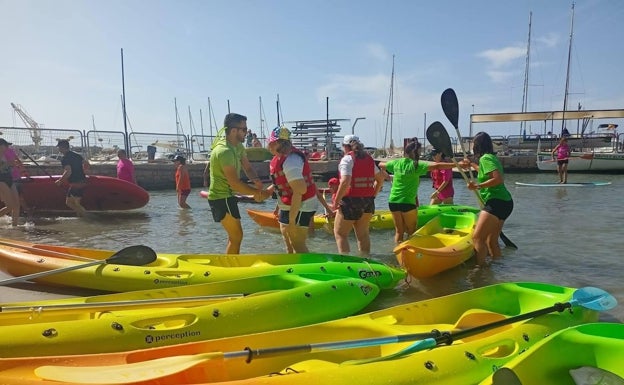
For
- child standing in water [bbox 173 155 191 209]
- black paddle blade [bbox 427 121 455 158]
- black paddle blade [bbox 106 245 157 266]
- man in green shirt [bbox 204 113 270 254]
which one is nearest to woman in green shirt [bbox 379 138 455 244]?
black paddle blade [bbox 427 121 455 158]

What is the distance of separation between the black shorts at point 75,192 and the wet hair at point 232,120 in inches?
293

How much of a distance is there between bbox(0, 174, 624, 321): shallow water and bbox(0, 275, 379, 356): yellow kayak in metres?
1.05

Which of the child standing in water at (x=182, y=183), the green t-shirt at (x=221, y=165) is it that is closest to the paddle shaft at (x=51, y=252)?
the green t-shirt at (x=221, y=165)

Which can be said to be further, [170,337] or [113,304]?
[113,304]

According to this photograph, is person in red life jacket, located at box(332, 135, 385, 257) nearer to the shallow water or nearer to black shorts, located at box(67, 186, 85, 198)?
the shallow water

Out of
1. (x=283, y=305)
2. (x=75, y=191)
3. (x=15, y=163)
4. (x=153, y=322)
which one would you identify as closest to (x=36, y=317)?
(x=153, y=322)

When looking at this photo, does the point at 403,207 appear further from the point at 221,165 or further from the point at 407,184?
the point at 221,165

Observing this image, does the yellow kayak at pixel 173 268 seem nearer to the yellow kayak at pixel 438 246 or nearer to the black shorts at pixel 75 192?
the yellow kayak at pixel 438 246

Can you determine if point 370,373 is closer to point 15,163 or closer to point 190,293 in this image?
point 190,293

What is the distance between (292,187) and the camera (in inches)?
190

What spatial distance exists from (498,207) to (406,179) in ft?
4.73

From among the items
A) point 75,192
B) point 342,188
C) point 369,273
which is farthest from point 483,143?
point 75,192

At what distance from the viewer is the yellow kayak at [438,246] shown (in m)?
5.55

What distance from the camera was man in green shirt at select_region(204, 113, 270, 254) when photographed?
4961mm
